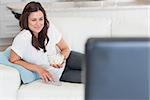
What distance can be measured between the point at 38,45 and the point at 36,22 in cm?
16

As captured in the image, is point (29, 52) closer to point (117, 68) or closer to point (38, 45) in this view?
point (38, 45)

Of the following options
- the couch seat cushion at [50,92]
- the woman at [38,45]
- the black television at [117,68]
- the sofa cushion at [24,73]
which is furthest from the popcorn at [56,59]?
the black television at [117,68]

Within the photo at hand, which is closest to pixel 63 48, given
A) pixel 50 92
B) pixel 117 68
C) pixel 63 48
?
pixel 63 48

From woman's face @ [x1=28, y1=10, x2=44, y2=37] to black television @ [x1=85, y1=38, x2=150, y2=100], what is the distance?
175 centimetres

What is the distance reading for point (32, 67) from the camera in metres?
2.06

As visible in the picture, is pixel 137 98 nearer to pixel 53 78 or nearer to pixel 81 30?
pixel 53 78

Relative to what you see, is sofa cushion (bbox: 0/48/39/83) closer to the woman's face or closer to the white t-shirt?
the white t-shirt

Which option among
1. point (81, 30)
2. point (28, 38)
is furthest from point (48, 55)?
point (81, 30)

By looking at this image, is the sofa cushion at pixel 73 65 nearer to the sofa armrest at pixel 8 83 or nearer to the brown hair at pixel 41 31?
the brown hair at pixel 41 31

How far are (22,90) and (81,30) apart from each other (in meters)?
0.66

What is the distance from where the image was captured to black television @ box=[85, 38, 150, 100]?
1.44 ft

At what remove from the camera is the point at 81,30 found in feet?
7.61

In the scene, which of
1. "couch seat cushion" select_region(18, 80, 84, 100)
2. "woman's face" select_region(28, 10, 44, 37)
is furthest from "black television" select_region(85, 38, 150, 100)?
"woman's face" select_region(28, 10, 44, 37)

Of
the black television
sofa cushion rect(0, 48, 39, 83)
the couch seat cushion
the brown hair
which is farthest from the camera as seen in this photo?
the brown hair
